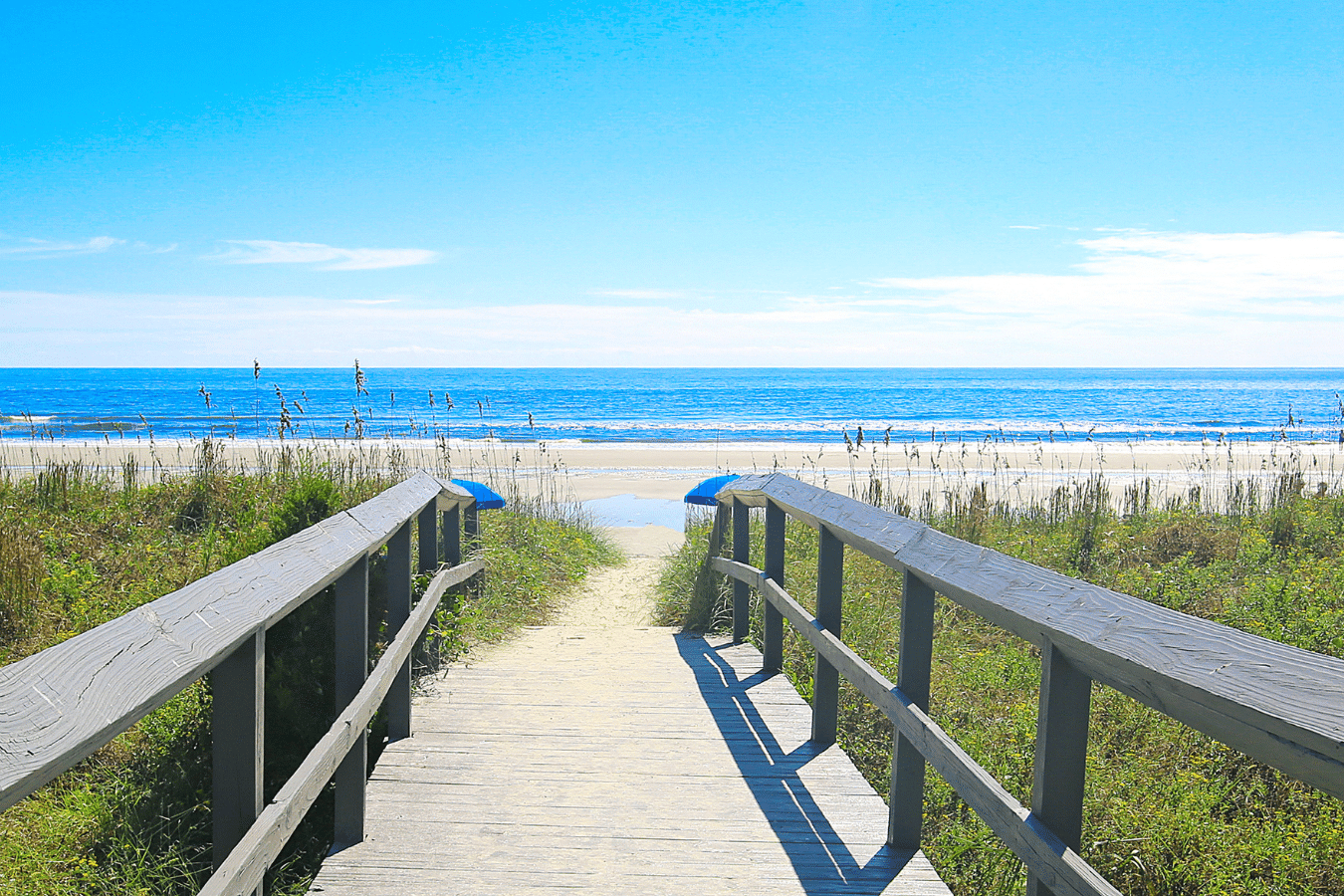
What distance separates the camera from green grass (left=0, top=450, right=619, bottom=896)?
3412 mm

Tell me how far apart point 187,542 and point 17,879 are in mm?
5208

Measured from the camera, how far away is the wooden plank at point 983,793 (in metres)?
1.89

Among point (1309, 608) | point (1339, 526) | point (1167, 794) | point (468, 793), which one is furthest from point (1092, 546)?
point (468, 793)

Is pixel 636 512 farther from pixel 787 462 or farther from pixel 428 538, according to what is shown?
pixel 428 538

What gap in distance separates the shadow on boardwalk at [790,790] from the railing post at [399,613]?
1.48 meters

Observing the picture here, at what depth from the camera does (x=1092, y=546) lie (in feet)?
27.8

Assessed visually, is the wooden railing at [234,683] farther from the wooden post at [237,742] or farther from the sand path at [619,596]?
the sand path at [619,596]

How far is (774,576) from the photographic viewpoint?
5004mm

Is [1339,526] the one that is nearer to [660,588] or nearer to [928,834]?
[660,588]

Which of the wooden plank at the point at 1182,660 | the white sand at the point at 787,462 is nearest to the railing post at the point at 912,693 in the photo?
the wooden plank at the point at 1182,660

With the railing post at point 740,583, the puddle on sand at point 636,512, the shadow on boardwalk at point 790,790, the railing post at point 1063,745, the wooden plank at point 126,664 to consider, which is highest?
the wooden plank at point 126,664

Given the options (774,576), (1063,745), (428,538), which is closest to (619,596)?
(428,538)

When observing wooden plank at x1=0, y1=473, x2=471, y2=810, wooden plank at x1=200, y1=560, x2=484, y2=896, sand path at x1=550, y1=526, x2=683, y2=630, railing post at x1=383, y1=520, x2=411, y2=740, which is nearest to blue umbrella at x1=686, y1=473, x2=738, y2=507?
sand path at x1=550, y1=526, x2=683, y2=630

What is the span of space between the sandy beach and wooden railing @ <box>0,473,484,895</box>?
9.88 m
